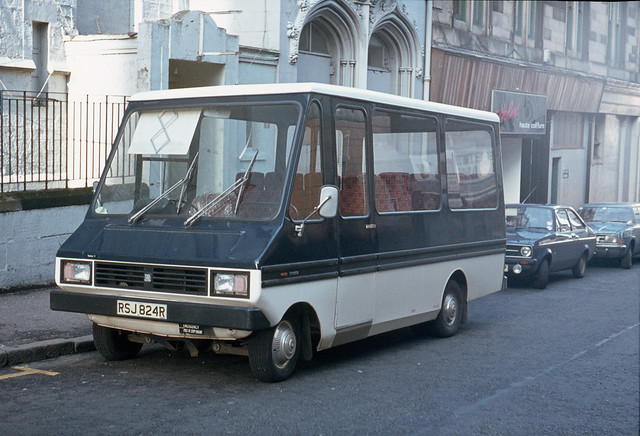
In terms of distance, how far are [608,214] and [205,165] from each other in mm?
15582

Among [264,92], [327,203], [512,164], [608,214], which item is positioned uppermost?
[264,92]

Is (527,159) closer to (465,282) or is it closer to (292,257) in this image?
(465,282)

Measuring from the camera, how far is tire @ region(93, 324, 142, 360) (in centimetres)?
816

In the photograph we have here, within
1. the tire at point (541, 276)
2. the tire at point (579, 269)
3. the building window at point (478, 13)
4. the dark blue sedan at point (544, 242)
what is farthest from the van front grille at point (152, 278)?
the building window at point (478, 13)

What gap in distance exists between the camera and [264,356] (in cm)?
736

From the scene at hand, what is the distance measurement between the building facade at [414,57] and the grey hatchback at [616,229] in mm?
5425

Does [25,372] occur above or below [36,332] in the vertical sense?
→ below

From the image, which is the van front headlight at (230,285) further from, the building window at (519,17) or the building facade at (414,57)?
the building window at (519,17)

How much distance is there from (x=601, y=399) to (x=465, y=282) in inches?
137

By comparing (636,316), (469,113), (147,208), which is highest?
(469,113)

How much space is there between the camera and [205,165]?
7.87 metres

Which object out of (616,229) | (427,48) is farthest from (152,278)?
(427,48)

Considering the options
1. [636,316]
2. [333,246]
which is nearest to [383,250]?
[333,246]

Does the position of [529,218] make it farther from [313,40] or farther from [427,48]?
[427,48]
